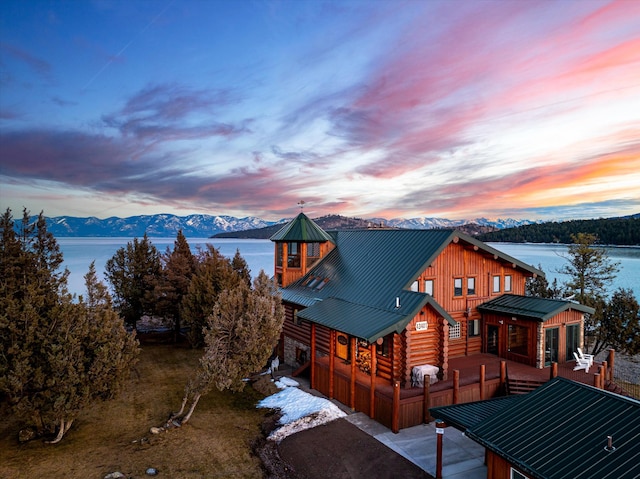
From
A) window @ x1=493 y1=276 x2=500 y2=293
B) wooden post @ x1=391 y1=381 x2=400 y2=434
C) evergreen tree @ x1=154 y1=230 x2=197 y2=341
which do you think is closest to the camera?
wooden post @ x1=391 y1=381 x2=400 y2=434

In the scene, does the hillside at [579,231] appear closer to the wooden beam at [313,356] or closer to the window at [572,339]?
the window at [572,339]

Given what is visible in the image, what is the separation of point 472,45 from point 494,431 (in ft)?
56.8

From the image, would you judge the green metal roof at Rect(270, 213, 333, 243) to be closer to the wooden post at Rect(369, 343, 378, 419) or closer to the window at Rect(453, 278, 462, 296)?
the window at Rect(453, 278, 462, 296)

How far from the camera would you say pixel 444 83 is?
71.9 feet

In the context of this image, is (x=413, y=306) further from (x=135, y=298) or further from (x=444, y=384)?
(x=135, y=298)

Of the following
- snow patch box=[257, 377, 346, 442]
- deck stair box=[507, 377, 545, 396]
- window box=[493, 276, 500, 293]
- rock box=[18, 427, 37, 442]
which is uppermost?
window box=[493, 276, 500, 293]

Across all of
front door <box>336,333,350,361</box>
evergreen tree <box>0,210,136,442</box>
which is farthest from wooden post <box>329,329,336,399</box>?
evergreen tree <box>0,210,136,442</box>

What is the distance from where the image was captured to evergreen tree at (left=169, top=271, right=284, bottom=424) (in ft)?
40.7

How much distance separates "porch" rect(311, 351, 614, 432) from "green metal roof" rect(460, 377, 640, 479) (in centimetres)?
476

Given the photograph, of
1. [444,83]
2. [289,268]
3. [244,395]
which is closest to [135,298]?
[289,268]

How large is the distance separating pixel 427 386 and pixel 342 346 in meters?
5.66

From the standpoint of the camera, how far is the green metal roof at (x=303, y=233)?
2222 cm

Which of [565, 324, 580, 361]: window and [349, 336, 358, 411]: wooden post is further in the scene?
[565, 324, 580, 361]: window

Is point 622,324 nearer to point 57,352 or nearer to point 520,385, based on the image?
point 520,385
